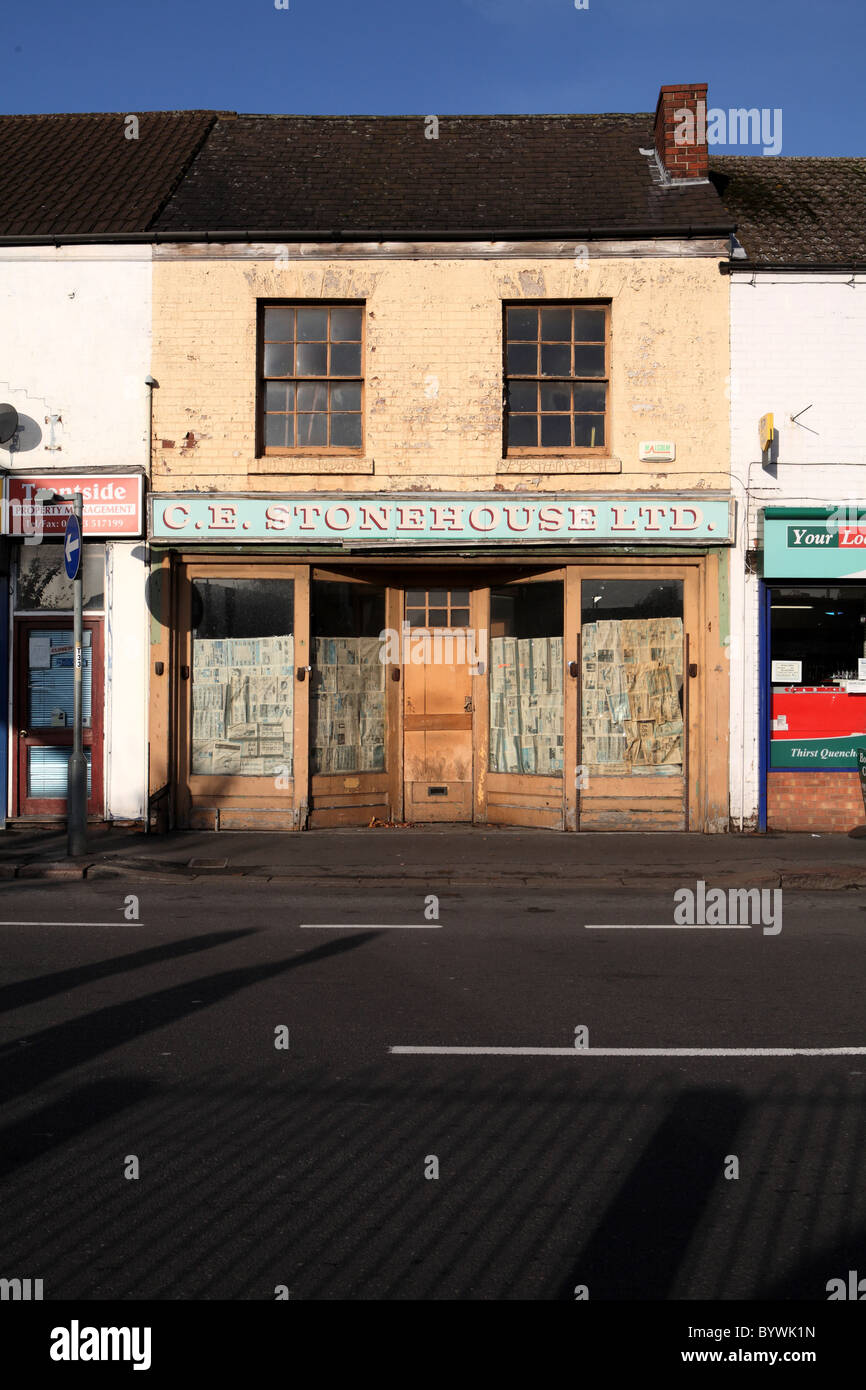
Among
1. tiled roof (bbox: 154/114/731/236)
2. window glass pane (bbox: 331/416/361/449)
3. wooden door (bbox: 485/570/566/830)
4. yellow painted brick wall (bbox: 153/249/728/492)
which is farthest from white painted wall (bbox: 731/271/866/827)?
window glass pane (bbox: 331/416/361/449)

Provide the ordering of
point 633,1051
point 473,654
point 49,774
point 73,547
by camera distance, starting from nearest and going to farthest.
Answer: point 633,1051
point 73,547
point 49,774
point 473,654

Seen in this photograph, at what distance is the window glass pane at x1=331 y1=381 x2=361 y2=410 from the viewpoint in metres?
14.7

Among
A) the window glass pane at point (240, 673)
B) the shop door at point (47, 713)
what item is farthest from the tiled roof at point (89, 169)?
the shop door at point (47, 713)

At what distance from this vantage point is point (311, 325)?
14773 mm

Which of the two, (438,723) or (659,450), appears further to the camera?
(438,723)

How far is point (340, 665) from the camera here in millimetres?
14852

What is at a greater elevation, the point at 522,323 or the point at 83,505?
the point at 522,323

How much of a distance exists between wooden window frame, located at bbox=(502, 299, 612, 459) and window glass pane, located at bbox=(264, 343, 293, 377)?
99.9 inches

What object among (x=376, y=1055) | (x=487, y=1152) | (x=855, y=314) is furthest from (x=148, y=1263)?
(x=855, y=314)

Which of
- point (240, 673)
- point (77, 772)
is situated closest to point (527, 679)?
point (240, 673)

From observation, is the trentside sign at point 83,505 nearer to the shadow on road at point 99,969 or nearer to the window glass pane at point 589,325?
the window glass pane at point 589,325

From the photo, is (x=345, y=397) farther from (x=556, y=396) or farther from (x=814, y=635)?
(x=814, y=635)

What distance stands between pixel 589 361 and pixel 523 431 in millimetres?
1132

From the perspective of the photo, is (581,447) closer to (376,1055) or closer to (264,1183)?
(376,1055)
